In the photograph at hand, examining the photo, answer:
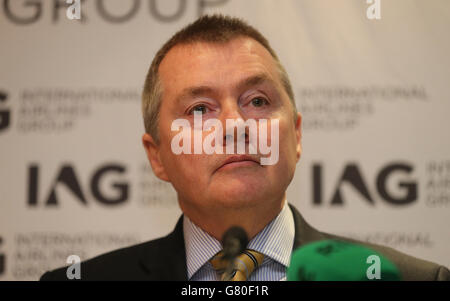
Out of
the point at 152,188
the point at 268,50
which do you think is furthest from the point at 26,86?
the point at 268,50

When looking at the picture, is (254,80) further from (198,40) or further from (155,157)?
→ (155,157)

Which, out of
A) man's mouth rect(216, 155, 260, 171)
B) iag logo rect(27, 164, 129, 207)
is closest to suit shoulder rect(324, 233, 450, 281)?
man's mouth rect(216, 155, 260, 171)

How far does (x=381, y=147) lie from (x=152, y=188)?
82 cm

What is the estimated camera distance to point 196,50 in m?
1.61

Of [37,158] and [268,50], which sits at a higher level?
[268,50]

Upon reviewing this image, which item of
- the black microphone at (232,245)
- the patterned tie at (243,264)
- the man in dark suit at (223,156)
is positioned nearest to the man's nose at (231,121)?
the man in dark suit at (223,156)

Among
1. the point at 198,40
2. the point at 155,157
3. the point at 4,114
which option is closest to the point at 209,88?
the point at 198,40

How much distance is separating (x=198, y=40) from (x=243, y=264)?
664mm

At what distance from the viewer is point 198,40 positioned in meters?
1.63

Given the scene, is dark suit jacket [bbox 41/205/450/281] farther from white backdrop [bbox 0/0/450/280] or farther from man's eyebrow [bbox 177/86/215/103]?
man's eyebrow [bbox 177/86/215/103]

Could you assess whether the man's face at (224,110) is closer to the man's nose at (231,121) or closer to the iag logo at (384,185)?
the man's nose at (231,121)

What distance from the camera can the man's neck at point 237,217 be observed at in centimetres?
151

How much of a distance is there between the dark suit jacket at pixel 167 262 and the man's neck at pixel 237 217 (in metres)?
0.08
